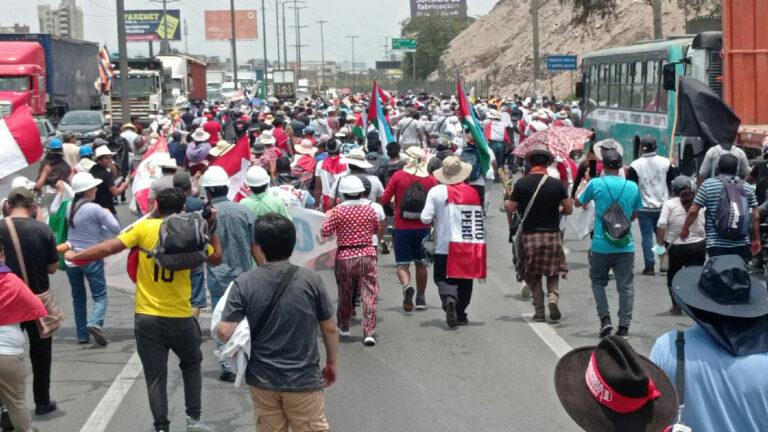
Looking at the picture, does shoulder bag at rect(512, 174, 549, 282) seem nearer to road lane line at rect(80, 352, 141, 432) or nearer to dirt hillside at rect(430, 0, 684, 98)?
road lane line at rect(80, 352, 141, 432)

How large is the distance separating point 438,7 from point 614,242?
391ft

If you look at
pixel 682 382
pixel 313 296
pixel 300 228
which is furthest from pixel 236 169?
pixel 682 382

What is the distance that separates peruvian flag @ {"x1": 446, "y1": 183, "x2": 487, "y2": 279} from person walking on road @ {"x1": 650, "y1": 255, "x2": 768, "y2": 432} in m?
6.95

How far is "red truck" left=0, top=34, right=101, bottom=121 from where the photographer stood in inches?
1529

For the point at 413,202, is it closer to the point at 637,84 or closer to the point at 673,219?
the point at 673,219

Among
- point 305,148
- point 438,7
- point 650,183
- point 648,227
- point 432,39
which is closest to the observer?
point 650,183

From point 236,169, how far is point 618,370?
27.6 ft

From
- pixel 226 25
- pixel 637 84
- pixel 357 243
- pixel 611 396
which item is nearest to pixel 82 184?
pixel 357 243

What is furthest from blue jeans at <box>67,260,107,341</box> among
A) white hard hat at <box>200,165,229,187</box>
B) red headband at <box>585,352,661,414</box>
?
red headband at <box>585,352,661,414</box>

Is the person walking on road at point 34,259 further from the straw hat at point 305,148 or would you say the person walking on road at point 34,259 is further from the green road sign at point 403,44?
the green road sign at point 403,44

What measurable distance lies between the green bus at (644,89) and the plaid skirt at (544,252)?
6.14m

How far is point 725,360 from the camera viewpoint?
155 inches

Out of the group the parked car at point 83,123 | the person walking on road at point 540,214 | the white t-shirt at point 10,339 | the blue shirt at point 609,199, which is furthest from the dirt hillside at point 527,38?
the white t-shirt at point 10,339

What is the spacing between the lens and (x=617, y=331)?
1071 centimetres
